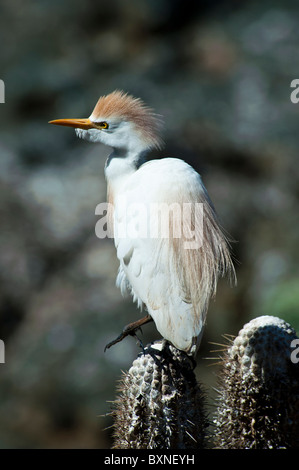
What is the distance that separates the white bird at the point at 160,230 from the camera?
1319mm

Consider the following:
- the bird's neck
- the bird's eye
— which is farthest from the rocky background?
the bird's eye

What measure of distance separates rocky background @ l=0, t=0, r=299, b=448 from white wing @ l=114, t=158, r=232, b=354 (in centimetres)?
117

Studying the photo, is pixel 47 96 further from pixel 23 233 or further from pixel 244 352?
pixel 244 352

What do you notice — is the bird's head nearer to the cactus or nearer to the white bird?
the white bird

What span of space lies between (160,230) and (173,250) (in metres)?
0.07

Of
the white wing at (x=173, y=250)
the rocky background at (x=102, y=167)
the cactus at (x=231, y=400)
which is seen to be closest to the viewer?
the cactus at (x=231, y=400)

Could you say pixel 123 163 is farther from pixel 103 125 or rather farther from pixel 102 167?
pixel 102 167

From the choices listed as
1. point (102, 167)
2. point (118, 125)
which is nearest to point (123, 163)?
point (118, 125)

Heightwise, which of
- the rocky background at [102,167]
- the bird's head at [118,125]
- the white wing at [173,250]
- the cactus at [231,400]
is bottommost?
the cactus at [231,400]

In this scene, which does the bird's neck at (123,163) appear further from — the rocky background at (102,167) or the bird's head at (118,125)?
the rocky background at (102,167)

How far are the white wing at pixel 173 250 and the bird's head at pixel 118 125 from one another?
0.36 feet

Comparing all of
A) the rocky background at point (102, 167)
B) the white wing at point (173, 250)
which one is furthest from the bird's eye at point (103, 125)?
the rocky background at point (102, 167)

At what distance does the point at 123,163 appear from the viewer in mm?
1601
